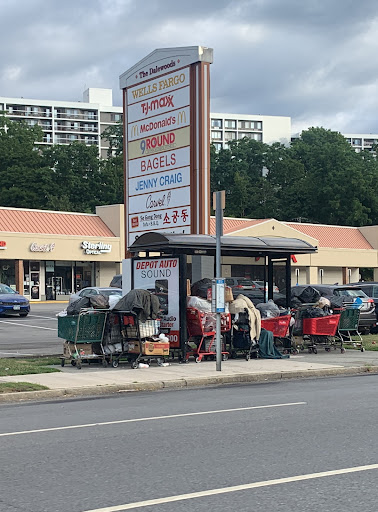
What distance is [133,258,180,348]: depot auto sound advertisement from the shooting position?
17312 millimetres

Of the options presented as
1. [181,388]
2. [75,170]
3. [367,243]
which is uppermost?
[75,170]

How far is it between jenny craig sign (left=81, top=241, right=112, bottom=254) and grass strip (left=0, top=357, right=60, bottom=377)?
40.9 metres

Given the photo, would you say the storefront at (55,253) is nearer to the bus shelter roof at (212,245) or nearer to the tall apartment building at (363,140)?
the bus shelter roof at (212,245)

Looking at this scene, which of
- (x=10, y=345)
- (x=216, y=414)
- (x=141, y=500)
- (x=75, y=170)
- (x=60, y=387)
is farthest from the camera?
(x=75, y=170)

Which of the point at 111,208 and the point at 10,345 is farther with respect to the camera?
the point at 111,208

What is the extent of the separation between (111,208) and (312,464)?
56.4 metres

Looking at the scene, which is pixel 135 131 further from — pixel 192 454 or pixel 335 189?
pixel 335 189

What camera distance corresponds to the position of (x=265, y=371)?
15641 millimetres

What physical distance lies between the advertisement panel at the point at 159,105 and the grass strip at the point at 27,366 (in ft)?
22.6

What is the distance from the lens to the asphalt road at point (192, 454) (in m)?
6.08

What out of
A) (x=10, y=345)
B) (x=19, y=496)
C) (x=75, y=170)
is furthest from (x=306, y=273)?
(x=19, y=496)

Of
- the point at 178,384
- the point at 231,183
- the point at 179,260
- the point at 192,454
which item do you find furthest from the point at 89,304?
the point at 231,183

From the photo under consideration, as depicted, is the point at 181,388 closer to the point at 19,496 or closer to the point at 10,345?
the point at 19,496

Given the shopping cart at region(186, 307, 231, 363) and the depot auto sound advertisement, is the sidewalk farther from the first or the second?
the depot auto sound advertisement
